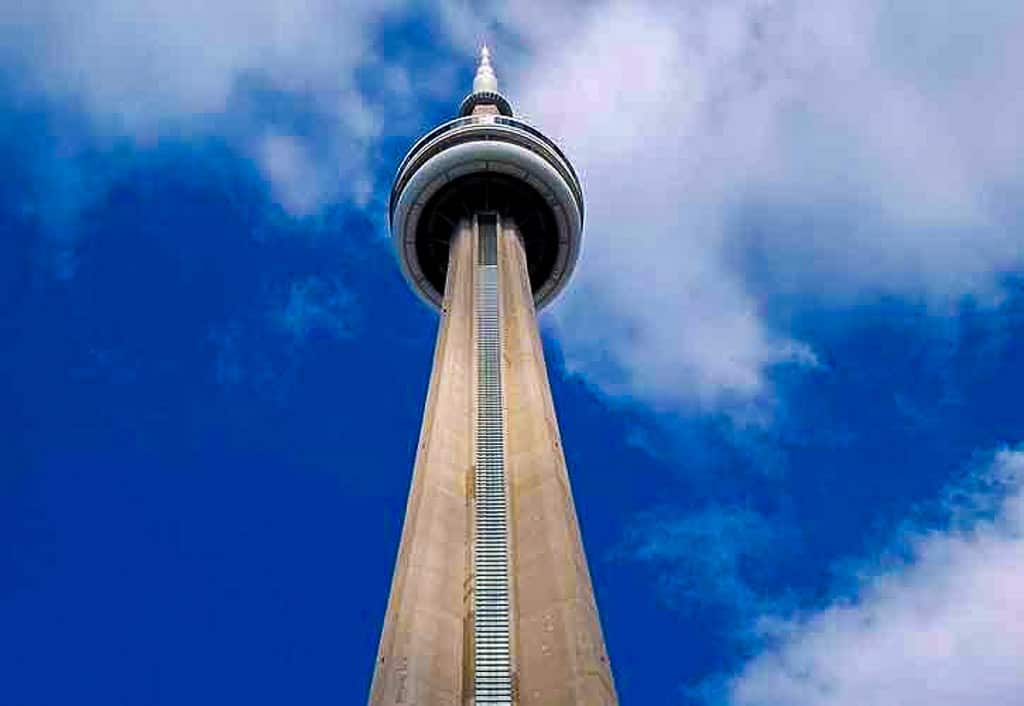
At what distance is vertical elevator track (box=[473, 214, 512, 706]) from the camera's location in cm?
2950

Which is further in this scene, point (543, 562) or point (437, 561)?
point (437, 561)

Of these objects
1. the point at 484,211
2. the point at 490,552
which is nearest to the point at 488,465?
the point at 490,552

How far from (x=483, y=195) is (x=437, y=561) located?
78.4ft

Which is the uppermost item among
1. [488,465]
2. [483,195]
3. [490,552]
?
[483,195]

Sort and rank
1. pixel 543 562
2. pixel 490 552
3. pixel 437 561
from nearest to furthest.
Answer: pixel 543 562
pixel 437 561
pixel 490 552

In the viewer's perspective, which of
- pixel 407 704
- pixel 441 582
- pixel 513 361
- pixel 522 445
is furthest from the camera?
pixel 513 361

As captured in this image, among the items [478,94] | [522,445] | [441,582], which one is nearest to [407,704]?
[441,582]

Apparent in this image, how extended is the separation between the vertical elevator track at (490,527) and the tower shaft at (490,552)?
0.04 metres

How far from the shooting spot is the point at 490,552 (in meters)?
32.9

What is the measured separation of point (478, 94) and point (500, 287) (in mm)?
16395

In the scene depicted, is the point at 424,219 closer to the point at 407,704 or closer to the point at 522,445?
the point at 522,445

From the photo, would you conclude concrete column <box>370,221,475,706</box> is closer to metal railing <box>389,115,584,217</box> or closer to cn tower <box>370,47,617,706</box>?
cn tower <box>370,47,617,706</box>

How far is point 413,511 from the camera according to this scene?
33156 millimetres

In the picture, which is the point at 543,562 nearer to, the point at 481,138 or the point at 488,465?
the point at 488,465
